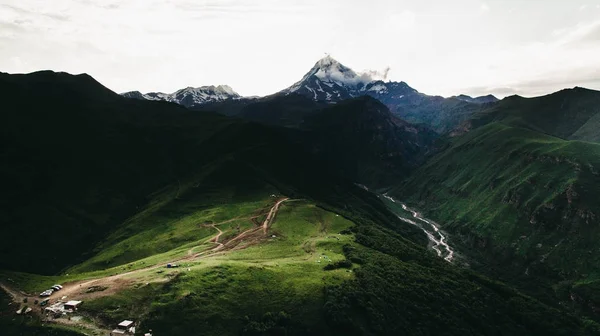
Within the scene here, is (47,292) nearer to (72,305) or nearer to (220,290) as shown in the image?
(72,305)

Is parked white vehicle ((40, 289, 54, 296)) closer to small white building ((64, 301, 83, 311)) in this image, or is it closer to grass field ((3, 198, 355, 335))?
grass field ((3, 198, 355, 335))

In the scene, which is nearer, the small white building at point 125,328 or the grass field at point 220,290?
the small white building at point 125,328

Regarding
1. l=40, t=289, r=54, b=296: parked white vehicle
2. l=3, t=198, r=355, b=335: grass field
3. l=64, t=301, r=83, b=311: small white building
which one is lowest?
l=3, t=198, r=355, b=335: grass field

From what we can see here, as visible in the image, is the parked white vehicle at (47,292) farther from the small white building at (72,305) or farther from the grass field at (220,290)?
the small white building at (72,305)

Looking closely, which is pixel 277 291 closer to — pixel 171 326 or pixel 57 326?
pixel 171 326

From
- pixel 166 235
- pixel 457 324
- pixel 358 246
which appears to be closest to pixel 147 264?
pixel 166 235

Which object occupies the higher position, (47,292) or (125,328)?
(47,292)

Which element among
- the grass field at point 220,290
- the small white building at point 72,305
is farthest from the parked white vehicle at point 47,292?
the small white building at point 72,305

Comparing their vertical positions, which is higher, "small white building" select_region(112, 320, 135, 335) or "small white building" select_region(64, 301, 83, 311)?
"small white building" select_region(64, 301, 83, 311)

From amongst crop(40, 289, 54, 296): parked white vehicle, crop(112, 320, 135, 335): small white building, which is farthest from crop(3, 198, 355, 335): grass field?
crop(40, 289, 54, 296): parked white vehicle

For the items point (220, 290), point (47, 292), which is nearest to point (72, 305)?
point (47, 292)

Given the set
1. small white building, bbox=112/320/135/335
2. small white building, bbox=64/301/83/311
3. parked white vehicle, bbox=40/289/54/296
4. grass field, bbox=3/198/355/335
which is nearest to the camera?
small white building, bbox=112/320/135/335
